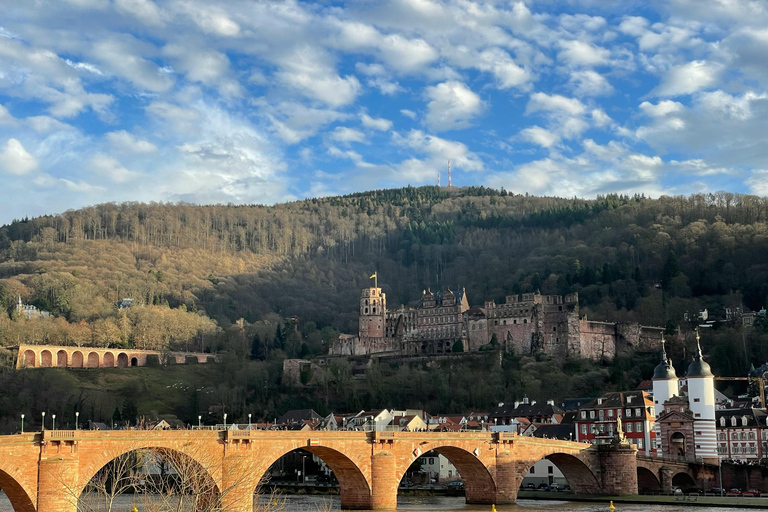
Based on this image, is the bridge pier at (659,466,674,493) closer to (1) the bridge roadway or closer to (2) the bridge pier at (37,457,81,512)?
(1) the bridge roadway

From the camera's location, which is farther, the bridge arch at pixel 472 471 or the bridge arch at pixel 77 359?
the bridge arch at pixel 77 359

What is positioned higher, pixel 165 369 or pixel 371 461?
pixel 165 369

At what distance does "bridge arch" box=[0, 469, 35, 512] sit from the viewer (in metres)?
56.2

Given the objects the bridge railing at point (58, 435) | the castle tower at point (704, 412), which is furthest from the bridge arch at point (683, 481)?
the bridge railing at point (58, 435)

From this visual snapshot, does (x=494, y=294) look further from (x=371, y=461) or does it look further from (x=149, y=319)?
(x=371, y=461)

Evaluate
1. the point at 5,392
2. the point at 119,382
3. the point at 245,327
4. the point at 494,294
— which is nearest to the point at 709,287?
the point at 494,294

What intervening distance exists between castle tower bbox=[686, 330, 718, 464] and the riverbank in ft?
30.0

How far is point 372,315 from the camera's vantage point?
16738 centimetres

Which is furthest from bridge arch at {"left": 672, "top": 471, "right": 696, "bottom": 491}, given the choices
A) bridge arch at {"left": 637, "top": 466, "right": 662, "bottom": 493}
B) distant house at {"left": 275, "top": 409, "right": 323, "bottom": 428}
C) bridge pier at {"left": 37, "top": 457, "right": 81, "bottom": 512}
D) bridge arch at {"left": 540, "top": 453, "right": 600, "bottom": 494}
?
bridge pier at {"left": 37, "top": 457, "right": 81, "bottom": 512}

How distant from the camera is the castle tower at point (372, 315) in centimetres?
16612

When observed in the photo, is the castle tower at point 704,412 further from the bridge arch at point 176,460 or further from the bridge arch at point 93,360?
the bridge arch at point 93,360

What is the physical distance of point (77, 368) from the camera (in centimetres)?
14750

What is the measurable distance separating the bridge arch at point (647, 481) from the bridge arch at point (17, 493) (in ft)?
152

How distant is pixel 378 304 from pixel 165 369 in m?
35.7
